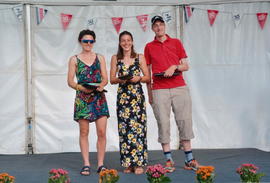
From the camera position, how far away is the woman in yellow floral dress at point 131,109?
379 cm

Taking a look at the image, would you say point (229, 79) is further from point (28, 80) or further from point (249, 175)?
point (249, 175)

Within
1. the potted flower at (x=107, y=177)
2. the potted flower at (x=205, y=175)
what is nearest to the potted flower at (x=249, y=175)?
the potted flower at (x=205, y=175)

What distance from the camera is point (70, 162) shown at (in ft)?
14.9

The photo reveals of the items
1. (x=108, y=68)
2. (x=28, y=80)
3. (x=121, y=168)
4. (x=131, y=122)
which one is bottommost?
(x=121, y=168)

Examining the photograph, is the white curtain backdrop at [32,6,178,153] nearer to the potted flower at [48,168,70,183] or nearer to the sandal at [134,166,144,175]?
the sandal at [134,166,144,175]

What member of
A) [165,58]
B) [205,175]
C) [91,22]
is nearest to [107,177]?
[205,175]

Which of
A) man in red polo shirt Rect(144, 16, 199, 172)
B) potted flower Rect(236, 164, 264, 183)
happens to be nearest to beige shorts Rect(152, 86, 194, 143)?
man in red polo shirt Rect(144, 16, 199, 172)

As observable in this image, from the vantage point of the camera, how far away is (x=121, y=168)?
410cm

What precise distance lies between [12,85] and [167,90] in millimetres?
2133

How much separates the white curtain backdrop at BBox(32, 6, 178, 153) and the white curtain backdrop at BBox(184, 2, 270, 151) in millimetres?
559

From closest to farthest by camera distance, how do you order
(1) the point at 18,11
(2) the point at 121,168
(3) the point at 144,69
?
(3) the point at 144,69 < (2) the point at 121,168 < (1) the point at 18,11

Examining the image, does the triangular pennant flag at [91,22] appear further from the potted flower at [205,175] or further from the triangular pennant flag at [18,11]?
the potted flower at [205,175]

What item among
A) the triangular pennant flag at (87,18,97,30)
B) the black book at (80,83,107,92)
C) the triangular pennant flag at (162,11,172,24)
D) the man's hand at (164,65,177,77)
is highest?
the triangular pennant flag at (162,11,172,24)

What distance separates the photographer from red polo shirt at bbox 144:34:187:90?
387cm
